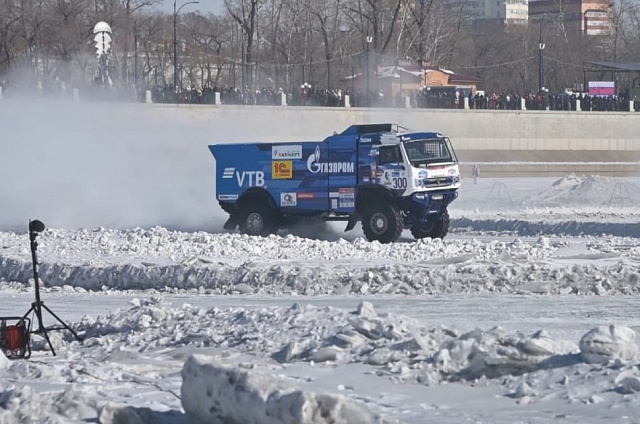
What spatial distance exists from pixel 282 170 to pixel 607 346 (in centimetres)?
1748

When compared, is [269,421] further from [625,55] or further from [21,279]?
[625,55]

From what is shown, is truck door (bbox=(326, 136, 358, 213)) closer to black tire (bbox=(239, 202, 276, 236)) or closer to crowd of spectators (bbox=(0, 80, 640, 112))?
black tire (bbox=(239, 202, 276, 236))

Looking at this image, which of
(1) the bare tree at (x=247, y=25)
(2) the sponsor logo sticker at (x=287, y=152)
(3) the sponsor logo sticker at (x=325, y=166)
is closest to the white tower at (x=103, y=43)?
(1) the bare tree at (x=247, y=25)

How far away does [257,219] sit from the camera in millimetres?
27938

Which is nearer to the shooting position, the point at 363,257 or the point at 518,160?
the point at 363,257

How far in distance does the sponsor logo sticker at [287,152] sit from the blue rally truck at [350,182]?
0.08 ft

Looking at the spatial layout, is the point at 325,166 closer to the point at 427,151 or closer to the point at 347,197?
the point at 347,197

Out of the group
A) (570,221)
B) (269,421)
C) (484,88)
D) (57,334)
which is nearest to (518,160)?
(570,221)

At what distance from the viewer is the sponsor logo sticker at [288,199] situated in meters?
27.4

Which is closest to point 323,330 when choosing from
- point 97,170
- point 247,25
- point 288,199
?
point 288,199

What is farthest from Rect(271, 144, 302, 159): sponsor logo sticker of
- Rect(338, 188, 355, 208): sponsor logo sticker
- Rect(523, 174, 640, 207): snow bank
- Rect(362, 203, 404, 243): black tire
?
Rect(523, 174, 640, 207): snow bank

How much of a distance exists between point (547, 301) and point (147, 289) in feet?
23.7

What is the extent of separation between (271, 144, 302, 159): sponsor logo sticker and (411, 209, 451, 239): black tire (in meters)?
3.23

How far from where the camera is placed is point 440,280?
19109 millimetres
